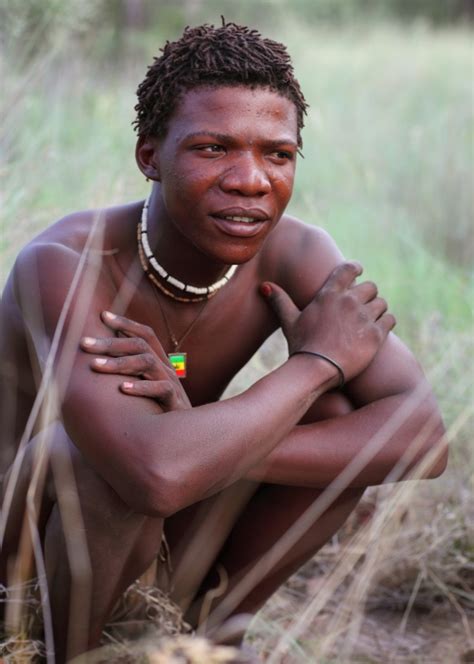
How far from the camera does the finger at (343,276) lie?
7.80ft

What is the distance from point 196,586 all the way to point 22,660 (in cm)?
51

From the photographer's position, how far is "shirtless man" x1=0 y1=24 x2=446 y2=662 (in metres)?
1.97

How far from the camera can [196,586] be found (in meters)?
2.50

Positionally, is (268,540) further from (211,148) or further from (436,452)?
(211,148)

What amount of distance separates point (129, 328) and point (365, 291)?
0.59 meters

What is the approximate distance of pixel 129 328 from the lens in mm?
2090

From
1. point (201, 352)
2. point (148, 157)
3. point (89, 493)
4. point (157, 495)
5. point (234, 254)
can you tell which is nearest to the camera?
point (157, 495)

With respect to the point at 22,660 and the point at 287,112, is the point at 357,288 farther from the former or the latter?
the point at 22,660

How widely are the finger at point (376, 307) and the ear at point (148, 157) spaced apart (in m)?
0.56

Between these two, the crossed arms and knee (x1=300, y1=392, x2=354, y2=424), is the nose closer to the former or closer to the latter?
the crossed arms

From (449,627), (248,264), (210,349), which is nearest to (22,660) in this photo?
(210,349)

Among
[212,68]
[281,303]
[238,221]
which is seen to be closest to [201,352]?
[281,303]

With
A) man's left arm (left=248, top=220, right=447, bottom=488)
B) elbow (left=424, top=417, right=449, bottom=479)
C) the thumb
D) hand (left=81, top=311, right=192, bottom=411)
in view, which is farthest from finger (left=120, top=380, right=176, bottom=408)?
elbow (left=424, top=417, right=449, bottom=479)

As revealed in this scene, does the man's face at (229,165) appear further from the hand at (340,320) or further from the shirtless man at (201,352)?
the hand at (340,320)
